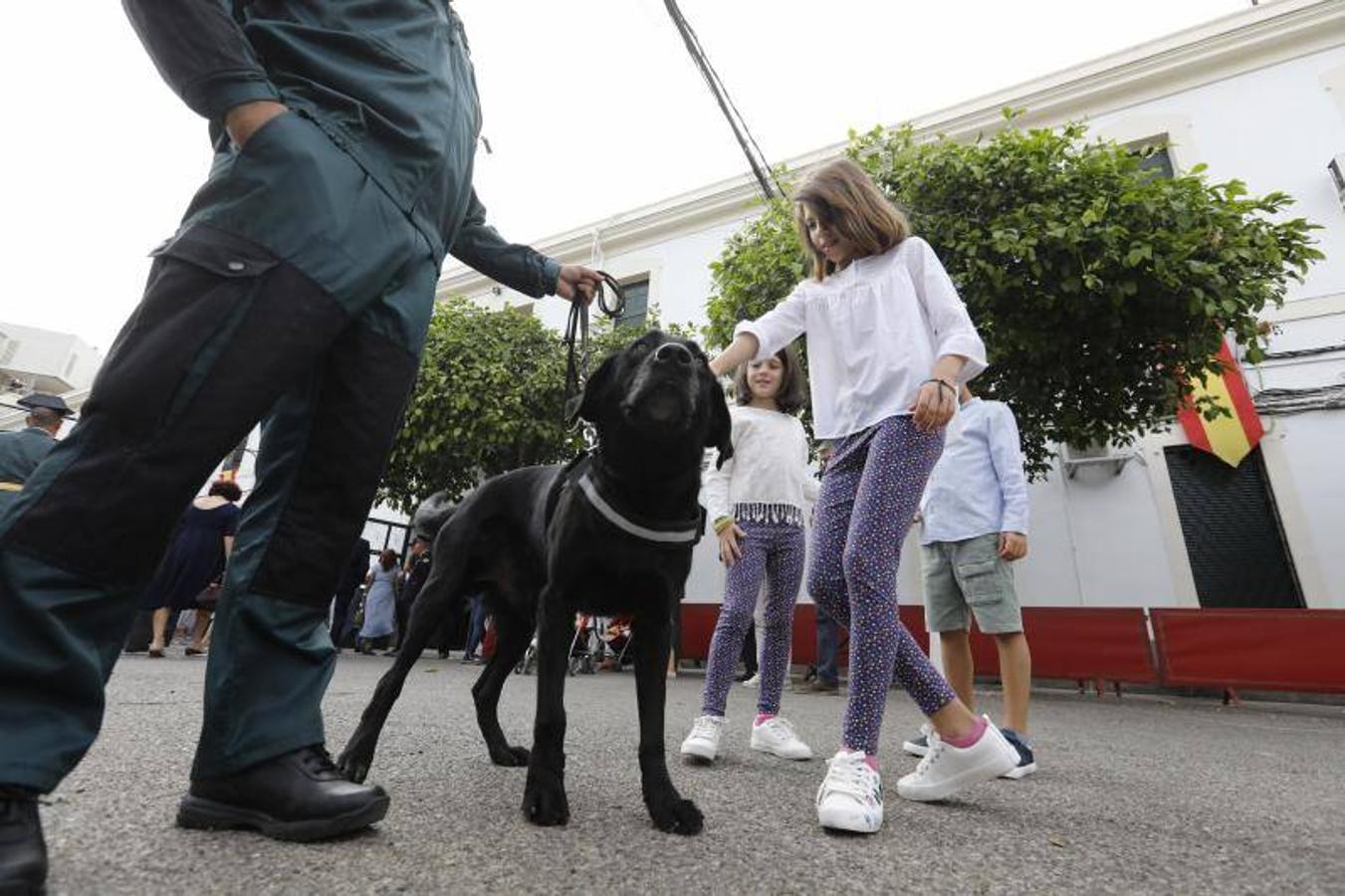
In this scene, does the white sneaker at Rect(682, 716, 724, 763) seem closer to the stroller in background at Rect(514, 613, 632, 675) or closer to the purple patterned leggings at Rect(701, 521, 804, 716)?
the purple patterned leggings at Rect(701, 521, 804, 716)

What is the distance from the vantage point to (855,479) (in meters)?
2.21

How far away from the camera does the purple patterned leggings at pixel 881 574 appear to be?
1954 mm

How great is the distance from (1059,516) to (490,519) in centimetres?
1042

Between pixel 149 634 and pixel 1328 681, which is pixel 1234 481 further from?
pixel 149 634

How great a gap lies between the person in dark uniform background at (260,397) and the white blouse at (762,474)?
6.68 feet

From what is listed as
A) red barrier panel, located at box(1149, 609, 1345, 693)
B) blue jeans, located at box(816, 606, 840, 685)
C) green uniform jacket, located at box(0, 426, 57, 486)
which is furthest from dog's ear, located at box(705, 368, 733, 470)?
red barrier panel, located at box(1149, 609, 1345, 693)

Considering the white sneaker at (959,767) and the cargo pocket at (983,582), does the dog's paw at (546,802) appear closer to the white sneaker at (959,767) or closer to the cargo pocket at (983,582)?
the white sneaker at (959,767)

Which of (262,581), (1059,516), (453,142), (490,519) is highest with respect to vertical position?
(1059,516)

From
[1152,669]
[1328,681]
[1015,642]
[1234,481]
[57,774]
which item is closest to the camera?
[57,774]

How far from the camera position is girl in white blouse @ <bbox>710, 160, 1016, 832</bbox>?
1.96 m

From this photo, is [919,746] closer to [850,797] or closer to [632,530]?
[850,797]

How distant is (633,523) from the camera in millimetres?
1865

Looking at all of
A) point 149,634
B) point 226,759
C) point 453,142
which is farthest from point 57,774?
point 149,634

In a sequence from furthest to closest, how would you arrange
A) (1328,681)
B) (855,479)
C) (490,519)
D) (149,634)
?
(149,634), (1328,681), (490,519), (855,479)
